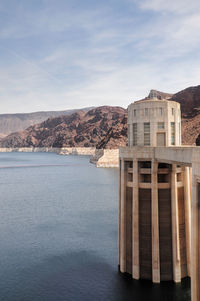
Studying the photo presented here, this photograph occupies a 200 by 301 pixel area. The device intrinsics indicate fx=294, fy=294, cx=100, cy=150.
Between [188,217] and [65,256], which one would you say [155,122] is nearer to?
[188,217]

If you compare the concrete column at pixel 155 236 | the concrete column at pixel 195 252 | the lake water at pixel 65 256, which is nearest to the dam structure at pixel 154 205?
the concrete column at pixel 155 236

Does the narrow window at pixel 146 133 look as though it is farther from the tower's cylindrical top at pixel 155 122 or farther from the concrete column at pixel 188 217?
the concrete column at pixel 188 217

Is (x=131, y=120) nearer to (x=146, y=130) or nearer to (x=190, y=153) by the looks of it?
(x=146, y=130)

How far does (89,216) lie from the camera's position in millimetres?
55094

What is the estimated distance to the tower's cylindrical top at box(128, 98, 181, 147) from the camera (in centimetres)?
2695

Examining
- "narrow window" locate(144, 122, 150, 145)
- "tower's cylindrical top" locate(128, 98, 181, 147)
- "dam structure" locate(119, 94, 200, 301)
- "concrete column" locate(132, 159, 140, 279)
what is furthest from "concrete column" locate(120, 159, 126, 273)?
"tower's cylindrical top" locate(128, 98, 181, 147)

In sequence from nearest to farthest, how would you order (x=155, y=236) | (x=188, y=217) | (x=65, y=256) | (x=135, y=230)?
(x=155, y=236), (x=135, y=230), (x=188, y=217), (x=65, y=256)

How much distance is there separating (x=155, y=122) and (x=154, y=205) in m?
7.50

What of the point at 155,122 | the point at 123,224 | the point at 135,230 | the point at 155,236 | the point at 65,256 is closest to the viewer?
the point at 155,236

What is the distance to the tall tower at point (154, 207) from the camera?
83.1 ft

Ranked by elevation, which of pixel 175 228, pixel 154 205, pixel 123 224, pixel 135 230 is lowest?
pixel 135 230

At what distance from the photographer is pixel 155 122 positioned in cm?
2694

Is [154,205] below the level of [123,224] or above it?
above

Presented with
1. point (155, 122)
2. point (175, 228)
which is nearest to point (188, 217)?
point (175, 228)
